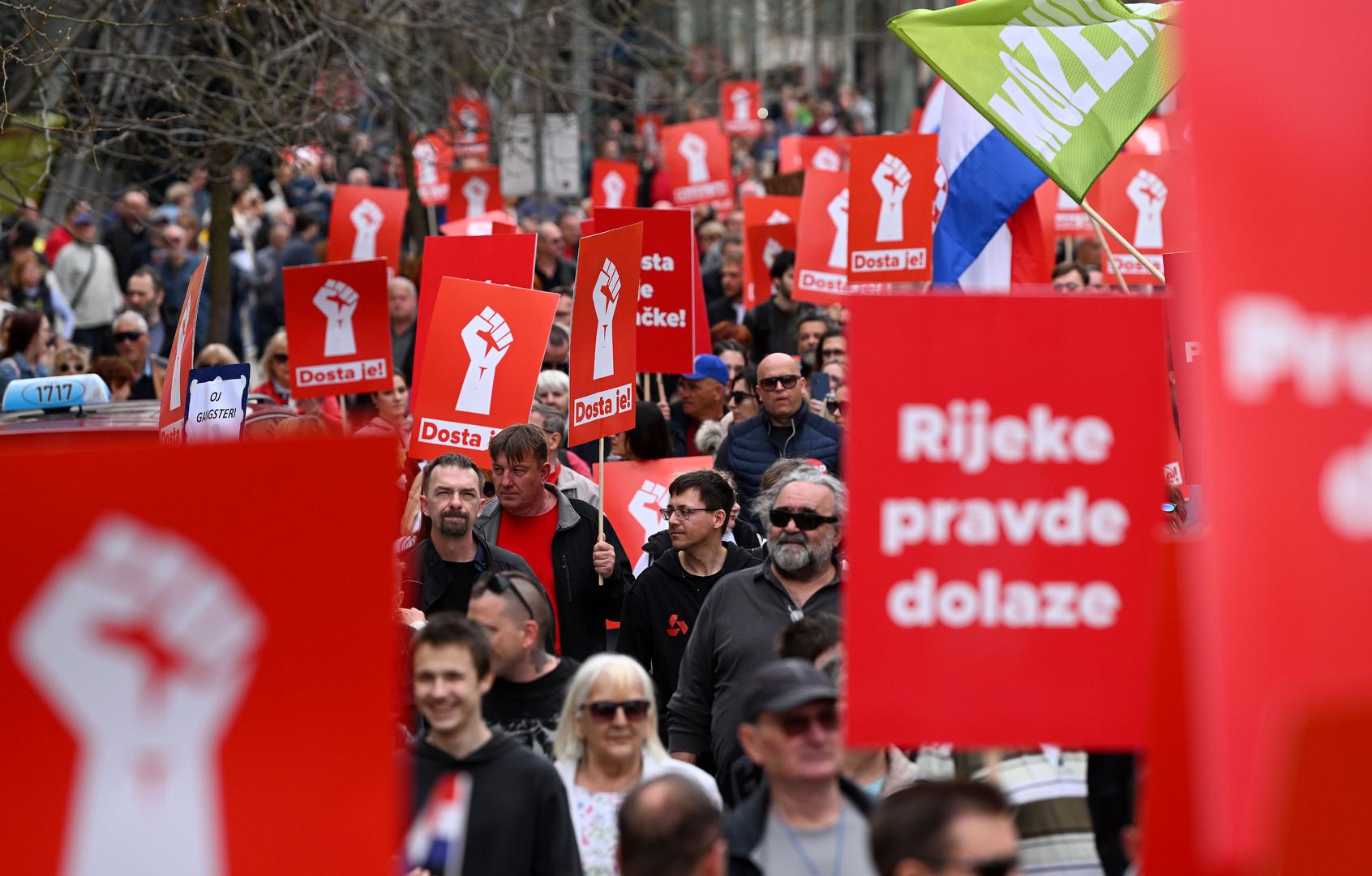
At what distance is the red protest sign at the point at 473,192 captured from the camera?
1777 cm

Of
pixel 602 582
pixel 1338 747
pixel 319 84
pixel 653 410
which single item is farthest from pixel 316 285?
pixel 1338 747

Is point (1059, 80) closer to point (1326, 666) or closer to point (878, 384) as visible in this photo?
point (878, 384)

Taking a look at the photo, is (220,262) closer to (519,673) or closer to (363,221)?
(363,221)

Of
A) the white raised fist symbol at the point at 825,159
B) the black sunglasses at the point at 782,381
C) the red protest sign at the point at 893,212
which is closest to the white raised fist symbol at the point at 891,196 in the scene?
the red protest sign at the point at 893,212

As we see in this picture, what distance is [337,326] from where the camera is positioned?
1000 centimetres

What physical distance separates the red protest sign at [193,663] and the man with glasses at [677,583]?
3.55 meters

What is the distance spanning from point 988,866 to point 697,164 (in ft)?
57.5

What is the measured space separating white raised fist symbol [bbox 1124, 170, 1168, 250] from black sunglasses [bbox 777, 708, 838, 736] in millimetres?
10070

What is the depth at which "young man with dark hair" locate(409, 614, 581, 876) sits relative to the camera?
473cm

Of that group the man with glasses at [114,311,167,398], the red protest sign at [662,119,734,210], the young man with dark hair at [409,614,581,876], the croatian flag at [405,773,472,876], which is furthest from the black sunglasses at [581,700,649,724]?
the red protest sign at [662,119,734,210]

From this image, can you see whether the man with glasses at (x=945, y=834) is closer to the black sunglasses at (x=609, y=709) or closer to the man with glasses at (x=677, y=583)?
the black sunglasses at (x=609, y=709)

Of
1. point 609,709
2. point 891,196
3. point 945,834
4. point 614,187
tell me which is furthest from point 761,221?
point 945,834

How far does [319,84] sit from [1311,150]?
10.7 metres

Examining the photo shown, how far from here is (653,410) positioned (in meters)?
9.43
